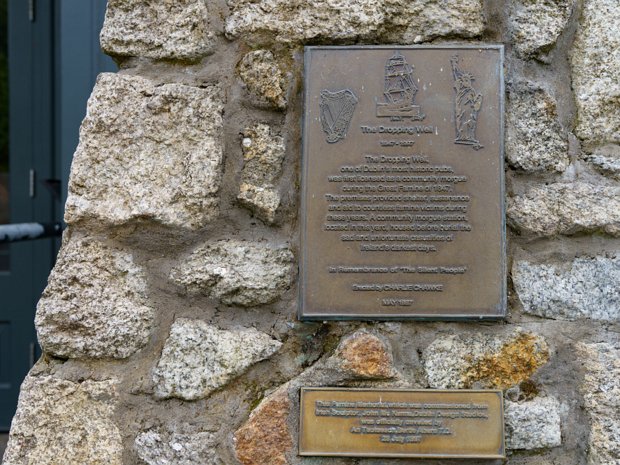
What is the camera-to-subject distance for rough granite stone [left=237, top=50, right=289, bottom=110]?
1.94m

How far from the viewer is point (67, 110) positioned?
9.91 feet

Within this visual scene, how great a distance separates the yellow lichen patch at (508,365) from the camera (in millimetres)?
1861

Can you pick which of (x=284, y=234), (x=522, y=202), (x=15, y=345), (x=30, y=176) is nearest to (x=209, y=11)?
(x=284, y=234)

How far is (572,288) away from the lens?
6.25ft

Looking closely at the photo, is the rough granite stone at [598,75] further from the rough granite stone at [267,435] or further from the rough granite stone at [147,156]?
the rough granite stone at [267,435]

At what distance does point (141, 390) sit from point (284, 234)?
0.54m

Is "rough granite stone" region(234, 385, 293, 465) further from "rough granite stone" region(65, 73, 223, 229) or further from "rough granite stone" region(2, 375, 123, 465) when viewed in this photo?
"rough granite stone" region(65, 73, 223, 229)

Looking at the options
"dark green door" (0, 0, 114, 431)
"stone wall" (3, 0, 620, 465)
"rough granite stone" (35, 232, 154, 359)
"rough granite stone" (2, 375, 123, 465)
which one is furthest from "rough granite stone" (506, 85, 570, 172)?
"dark green door" (0, 0, 114, 431)

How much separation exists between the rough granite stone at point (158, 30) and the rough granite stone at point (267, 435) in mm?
928

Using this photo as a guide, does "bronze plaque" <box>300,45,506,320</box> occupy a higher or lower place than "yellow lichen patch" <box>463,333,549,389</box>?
higher

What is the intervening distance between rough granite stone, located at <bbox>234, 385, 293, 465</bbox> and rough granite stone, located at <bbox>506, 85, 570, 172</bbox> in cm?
86

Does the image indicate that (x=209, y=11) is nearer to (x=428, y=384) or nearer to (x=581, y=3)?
(x=581, y=3)

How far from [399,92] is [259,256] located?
56cm

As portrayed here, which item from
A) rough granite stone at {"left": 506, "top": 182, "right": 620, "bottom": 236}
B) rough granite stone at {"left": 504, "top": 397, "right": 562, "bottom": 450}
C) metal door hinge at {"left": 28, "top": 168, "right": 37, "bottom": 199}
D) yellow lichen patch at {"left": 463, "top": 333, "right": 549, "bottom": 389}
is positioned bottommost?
rough granite stone at {"left": 504, "top": 397, "right": 562, "bottom": 450}
